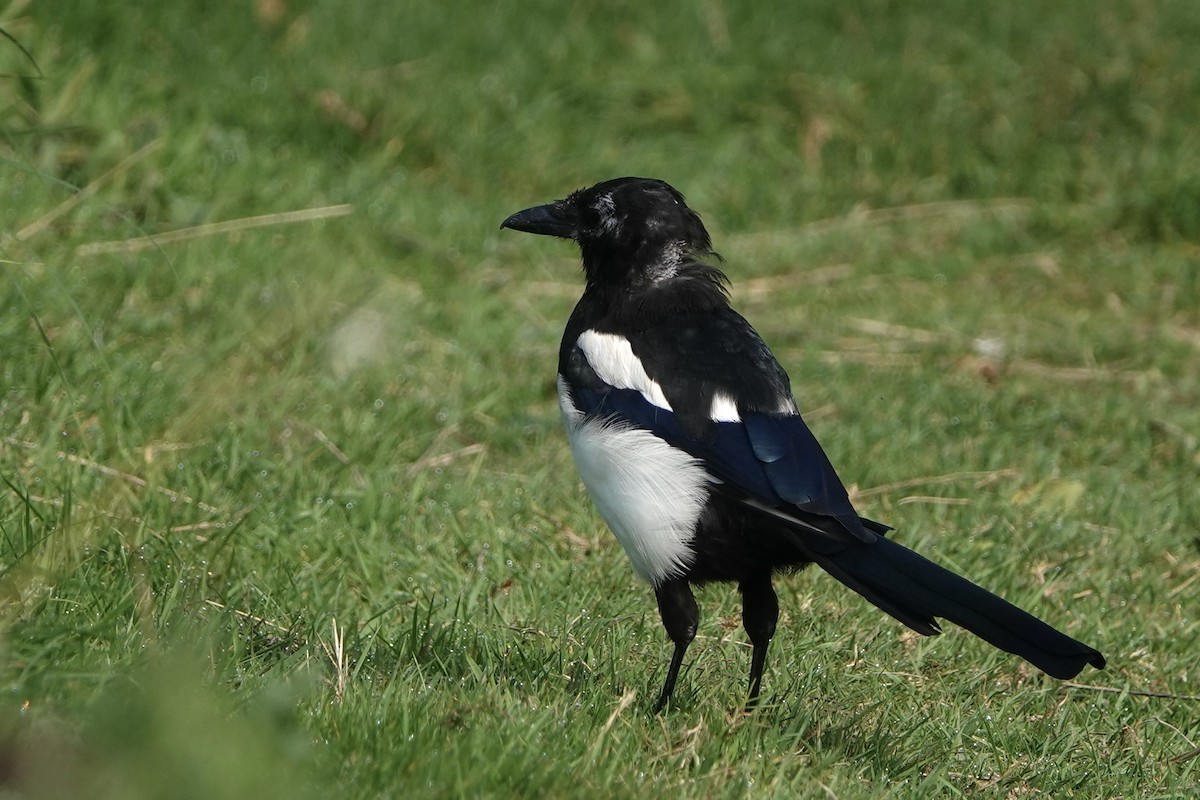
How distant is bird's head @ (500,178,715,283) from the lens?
3164 mm

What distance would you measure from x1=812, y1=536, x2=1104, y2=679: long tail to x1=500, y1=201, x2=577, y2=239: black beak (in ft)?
3.39

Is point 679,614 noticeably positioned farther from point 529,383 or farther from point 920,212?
point 920,212

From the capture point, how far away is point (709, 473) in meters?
2.71

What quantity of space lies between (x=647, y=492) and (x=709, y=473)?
0.12m

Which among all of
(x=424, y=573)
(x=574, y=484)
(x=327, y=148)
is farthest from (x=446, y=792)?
(x=327, y=148)

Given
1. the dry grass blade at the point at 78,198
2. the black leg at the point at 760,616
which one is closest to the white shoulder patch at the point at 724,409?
the black leg at the point at 760,616

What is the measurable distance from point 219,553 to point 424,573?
1.51 feet

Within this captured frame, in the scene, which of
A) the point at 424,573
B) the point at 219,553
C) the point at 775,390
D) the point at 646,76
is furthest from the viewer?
the point at 646,76

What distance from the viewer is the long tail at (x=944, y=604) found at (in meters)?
2.46

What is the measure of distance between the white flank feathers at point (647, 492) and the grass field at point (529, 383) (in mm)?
232

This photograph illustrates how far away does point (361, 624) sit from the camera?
2979 millimetres

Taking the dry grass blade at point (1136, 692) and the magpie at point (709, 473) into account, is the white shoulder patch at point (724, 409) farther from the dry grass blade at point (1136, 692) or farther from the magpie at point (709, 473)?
the dry grass blade at point (1136, 692)

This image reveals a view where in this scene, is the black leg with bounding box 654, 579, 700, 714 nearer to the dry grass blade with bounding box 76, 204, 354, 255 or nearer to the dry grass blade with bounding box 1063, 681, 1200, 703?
the dry grass blade with bounding box 1063, 681, 1200, 703

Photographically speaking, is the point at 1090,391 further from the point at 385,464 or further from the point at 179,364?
the point at 179,364
